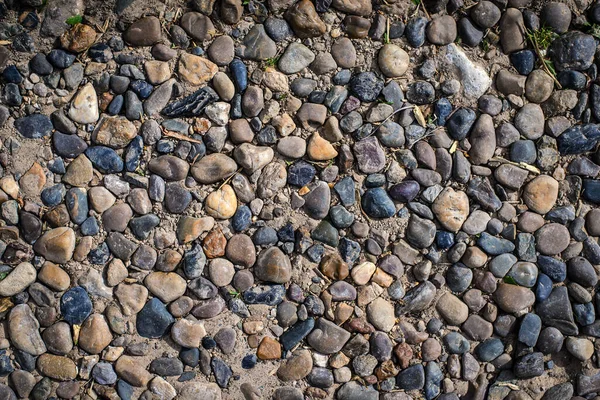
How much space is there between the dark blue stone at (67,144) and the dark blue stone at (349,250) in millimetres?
893

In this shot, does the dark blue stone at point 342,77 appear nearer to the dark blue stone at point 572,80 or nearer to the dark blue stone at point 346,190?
the dark blue stone at point 346,190

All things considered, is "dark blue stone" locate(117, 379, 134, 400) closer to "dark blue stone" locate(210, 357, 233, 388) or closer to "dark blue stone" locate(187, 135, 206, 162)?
"dark blue stone" locate(210, 357, 233, 388)

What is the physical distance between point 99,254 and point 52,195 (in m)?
0.24

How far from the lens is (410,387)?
2.05 meters

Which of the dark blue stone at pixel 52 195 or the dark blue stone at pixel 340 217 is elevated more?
the dark blue stone at pixel 340 217

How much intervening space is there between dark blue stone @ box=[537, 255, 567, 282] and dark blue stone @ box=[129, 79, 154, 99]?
1.40m

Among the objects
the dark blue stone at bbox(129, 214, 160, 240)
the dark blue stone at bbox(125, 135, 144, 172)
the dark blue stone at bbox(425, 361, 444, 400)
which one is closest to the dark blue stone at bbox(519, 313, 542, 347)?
the dark blue stone at bbox(425, 361, 444, 400)

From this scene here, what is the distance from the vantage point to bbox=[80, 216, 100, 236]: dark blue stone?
1.99m

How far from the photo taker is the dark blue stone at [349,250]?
2.03m

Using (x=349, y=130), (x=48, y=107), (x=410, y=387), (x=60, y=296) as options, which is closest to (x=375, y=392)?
(x=410, y=387)

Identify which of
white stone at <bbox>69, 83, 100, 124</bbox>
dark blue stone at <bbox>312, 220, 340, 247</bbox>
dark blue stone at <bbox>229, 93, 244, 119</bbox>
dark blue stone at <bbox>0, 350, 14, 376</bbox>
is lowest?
dark blue stone at <bbox>0, 350, 14, 376</bbox>

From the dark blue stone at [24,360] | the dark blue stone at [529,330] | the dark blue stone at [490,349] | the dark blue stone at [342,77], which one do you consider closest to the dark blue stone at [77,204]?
the dark blue stone at [24,360]

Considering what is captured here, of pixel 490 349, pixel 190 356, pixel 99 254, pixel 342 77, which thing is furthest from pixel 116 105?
pixel 490 349

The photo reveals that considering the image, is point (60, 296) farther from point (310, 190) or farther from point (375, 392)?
point (375, 392)
